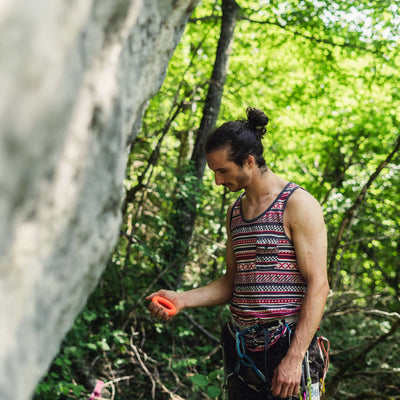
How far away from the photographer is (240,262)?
2328mm

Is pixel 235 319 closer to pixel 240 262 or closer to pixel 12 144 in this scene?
pixel 240 262

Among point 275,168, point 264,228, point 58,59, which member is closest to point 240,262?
point 264,228

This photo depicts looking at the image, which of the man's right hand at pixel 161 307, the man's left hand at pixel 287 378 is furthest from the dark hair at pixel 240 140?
the man's left hand at pixel 287 378

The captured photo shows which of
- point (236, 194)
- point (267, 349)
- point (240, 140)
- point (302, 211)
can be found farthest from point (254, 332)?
point (236, 194)

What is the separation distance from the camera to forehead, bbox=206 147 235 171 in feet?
7.72

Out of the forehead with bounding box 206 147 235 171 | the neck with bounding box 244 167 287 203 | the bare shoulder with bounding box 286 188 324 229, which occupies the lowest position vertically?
the bare shoulder with bounding box 286 188 324 229

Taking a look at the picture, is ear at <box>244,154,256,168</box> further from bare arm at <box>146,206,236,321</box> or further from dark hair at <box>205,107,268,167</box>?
bare arm at <box>146,206,236,321</box>

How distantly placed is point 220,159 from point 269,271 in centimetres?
67

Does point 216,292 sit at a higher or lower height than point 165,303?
higher

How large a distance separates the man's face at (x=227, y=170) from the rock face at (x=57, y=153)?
3.73 ft

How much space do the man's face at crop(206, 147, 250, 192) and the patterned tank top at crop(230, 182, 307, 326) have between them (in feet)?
0.77

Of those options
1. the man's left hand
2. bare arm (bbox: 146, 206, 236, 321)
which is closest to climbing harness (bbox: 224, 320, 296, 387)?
the man's left hand

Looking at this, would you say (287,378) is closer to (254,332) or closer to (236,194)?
(254,332)

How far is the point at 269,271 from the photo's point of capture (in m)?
2.17
